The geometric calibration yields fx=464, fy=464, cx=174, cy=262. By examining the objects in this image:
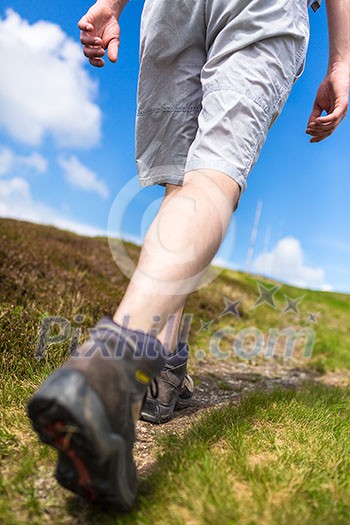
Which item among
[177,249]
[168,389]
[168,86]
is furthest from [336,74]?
[168,389]

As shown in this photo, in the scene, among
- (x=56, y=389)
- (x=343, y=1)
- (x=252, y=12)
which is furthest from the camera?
(x=343, y=1)

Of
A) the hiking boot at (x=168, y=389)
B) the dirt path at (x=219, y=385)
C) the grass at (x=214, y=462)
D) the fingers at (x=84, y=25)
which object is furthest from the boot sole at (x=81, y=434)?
the fingers at (x=84, y=25)

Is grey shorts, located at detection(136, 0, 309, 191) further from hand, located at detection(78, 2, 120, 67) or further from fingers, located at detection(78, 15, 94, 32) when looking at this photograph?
fingers, located at detection(78, 15, 94, 32)

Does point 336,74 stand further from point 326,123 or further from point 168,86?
point 168,86

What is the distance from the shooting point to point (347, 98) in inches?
85.5

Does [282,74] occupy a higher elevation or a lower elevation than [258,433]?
higher

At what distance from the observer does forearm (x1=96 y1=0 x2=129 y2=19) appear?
204 centimetres

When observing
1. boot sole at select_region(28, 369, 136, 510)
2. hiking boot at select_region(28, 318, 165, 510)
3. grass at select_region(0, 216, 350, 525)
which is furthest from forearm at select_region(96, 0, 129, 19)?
grass at select_region(0, 216, 350, 525)

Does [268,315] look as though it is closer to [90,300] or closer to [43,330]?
[90,300]

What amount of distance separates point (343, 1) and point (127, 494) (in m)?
2.30

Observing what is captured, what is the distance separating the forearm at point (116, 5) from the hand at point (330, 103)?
3.40 feet

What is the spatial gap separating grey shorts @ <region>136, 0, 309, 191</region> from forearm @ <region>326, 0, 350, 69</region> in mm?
426

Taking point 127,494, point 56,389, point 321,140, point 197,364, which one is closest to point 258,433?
point 127,494

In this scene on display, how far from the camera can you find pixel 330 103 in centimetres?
235
